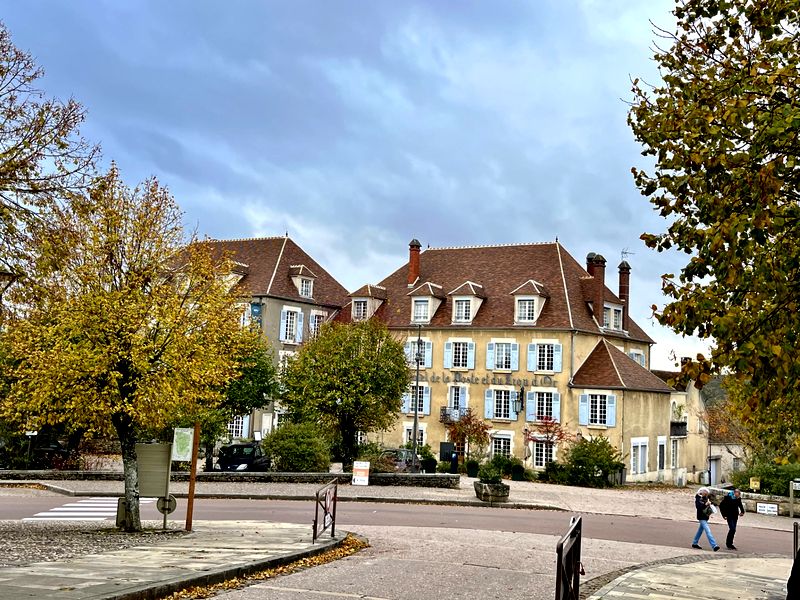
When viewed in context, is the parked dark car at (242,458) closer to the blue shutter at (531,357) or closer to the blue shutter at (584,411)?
the blue shutter at (531,357)

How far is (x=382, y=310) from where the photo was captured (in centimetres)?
5088

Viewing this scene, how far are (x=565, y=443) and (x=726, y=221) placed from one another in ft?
122

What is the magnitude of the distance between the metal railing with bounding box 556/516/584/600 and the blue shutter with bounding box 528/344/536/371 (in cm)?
3727

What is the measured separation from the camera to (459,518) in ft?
77.7

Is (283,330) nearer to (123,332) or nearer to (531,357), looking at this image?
(531,357)

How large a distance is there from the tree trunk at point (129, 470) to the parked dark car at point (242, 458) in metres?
17.0

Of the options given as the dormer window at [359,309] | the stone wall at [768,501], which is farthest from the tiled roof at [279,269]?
the stone wall at [768,501]

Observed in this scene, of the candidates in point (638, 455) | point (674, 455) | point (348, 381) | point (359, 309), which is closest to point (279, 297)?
point (359, 309)

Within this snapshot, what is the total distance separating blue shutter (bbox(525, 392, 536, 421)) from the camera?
44.6 metres

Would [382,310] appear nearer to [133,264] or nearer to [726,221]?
[133,264]

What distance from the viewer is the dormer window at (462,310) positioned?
47.4 meters

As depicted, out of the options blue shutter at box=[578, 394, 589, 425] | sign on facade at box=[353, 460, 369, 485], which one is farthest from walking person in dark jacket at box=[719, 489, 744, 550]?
blue shutter at box=[578, 394, 589, 425]

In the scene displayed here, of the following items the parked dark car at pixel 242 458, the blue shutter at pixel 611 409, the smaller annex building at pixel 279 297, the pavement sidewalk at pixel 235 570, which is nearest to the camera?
the pavement sidewalk at pixel 235 570

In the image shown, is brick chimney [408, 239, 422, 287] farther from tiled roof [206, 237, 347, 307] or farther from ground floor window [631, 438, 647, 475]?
ground floor window [631, 438, 647, 475]
